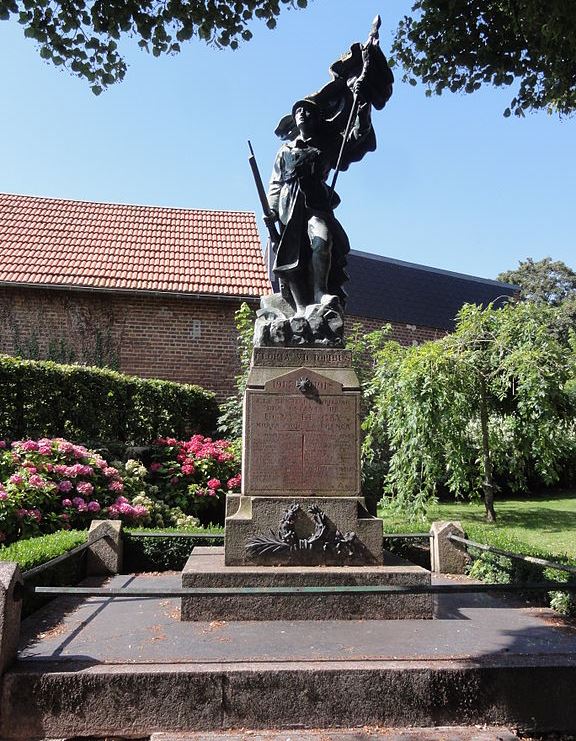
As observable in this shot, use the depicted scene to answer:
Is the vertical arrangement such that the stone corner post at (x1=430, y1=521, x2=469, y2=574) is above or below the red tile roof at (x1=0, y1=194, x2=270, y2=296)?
below

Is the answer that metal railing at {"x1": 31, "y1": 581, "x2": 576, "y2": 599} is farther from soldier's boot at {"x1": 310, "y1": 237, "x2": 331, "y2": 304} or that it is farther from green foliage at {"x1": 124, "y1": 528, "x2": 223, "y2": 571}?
green foliage at {"x1": 124, "y1": 528, "x2": 223, "y2": 571}

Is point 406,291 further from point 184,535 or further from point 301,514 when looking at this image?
point 301,514

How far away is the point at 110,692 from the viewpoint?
3.21 meters

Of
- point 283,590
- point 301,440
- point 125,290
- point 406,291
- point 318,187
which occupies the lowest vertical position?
point 283,590

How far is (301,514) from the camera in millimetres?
4824

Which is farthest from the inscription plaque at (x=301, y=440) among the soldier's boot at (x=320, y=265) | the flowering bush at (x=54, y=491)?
the flowering bush at (x=54, y=491)

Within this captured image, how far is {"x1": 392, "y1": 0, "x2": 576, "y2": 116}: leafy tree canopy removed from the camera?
17.5ft

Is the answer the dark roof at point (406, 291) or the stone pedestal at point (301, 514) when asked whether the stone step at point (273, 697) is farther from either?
the dark roof at point (406, 291)

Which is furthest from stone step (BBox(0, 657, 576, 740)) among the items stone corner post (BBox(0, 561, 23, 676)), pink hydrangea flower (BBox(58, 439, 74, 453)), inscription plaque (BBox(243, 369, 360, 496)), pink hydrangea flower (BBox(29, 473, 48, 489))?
pink hydrangea flower (BBox(58, 439, 74, 453))

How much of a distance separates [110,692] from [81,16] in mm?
5076

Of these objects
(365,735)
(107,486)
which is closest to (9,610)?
(365,735)

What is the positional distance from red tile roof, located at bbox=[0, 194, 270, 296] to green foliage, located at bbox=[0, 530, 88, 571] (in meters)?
8.34

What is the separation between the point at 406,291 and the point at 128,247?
11.4 meters

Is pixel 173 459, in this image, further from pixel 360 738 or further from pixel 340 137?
pixel 360 738
